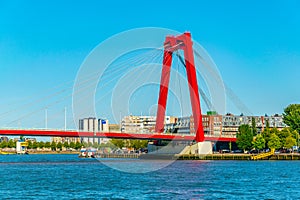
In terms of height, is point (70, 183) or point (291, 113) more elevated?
point (291, 113)

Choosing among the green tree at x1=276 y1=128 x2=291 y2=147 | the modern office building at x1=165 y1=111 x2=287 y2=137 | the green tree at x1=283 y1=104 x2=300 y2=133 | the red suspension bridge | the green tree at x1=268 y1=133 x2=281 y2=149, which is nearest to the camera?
the red suspension bridge

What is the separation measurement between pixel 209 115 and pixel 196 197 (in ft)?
342

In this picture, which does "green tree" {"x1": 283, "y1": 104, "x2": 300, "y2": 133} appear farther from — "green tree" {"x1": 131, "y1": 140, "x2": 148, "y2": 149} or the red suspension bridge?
"green tree" {"x1": 131, "y1": 140, "x2": 148, "y2": 149}

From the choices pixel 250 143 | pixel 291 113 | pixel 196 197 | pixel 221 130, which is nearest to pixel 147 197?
pixel 196 197

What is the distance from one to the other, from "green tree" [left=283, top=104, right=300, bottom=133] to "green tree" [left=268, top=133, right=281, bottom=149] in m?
15.6

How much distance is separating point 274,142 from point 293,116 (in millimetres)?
17703

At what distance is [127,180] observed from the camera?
1662 inches

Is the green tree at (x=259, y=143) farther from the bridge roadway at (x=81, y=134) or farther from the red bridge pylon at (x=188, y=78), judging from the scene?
the red bridge pylon at (x=188, y=78)

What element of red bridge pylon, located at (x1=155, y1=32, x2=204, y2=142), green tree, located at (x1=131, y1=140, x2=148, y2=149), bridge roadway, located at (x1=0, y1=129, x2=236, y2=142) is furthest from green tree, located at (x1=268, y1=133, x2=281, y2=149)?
green tree, located at (x1=131, y1=140, x2=148, y2=149)

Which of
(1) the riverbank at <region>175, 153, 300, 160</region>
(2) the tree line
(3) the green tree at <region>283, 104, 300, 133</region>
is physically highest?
(3) the green tree at <region>283, 104, 300, 133</region>

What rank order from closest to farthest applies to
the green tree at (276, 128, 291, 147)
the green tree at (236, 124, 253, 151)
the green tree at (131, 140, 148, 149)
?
the green tree at (276, 128, 291, 147) < the green tree at (236, 124, 253, 151) < the green tree at (131, 140, 148, 149)

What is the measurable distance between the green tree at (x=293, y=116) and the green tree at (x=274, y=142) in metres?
15.6

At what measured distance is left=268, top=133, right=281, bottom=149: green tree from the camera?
281 feet

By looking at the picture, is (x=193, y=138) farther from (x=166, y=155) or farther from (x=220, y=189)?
(x=220, y=189)
